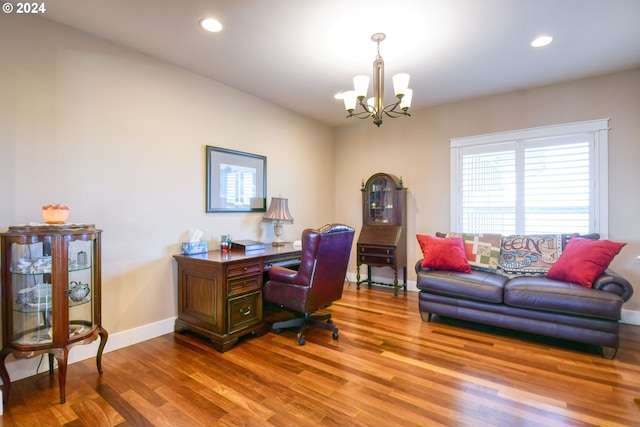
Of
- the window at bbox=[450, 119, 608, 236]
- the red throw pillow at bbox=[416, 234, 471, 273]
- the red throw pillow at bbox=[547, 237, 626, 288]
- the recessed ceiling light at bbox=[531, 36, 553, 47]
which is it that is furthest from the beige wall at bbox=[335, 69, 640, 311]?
the recessed ceiling light at bbox=[531, 36, 553, 47]

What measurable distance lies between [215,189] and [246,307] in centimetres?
138

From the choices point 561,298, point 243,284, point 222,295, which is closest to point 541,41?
point 561,298

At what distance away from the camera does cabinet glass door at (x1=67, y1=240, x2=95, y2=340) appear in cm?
209

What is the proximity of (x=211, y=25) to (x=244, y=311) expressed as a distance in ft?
8.01

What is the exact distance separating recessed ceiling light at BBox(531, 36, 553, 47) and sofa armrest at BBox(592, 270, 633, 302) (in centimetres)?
210

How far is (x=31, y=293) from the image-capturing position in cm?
204

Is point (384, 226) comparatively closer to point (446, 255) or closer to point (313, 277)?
point (446, 255)

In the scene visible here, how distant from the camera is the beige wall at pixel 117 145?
2225 millimetres

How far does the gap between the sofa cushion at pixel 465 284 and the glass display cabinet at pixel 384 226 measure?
3.40 ft

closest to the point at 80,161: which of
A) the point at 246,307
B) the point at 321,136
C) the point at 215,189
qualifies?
the point at 215,189

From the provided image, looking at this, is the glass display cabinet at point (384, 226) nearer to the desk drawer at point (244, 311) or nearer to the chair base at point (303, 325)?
the chair base at point (303, 325)

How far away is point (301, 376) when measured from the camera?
2.23 m

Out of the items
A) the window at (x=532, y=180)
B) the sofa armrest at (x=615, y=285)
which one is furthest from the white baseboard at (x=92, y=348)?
the sofa armrest at (x=615, y=285)

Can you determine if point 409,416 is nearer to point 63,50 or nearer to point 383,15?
point 383,15
